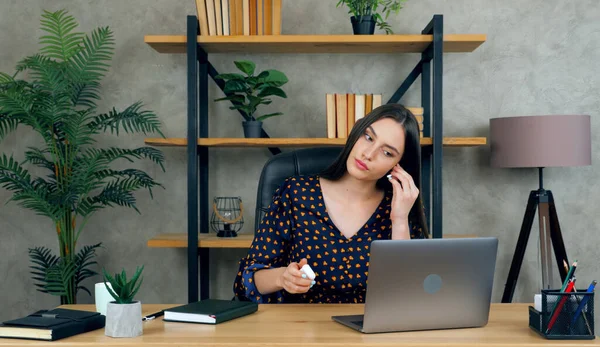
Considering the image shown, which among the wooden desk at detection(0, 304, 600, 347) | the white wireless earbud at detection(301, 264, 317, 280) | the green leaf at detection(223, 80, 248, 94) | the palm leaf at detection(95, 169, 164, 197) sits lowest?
the wooden desk at detection(0, 304, 600, 347)

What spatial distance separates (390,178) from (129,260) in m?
2.03

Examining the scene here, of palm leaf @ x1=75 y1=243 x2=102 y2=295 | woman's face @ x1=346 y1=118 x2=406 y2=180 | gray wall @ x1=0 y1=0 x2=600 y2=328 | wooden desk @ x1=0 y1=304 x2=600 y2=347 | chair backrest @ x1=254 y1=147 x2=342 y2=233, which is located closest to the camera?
wooden desk @ x1=0 y1=304 x2=600 y2=347

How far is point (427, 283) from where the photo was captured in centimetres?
143

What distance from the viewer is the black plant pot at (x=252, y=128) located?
3.27m

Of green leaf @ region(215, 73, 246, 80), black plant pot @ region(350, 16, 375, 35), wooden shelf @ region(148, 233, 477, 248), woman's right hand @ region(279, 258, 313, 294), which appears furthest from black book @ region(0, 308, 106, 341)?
black plant pot @ region(350, 16, 375, 35)

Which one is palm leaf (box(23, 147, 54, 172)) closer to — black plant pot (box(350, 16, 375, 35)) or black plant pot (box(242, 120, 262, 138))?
black plant pot (box(242, 120, 262, 138))

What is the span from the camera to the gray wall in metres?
3.56

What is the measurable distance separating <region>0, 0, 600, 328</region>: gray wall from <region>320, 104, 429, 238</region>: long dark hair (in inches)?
58.8

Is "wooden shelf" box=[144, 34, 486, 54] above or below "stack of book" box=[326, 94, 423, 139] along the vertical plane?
above

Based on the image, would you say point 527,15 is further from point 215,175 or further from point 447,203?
point 215,175

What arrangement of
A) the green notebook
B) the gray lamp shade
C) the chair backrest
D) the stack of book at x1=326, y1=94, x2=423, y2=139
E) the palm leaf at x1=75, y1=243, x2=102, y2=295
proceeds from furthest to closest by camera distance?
the palm leaf at x1=75, y1=243, x2=102, y2=295 → the stack of book at x1=326, y1=94, x2=423, y2=139 → the gray lamp shade → the chair backrest → the green notebook

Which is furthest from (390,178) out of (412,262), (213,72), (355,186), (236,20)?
(213,72)

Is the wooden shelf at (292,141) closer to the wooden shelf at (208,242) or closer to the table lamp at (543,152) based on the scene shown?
the table lamp at (543,152)

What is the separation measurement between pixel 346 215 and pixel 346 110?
1.19 m
